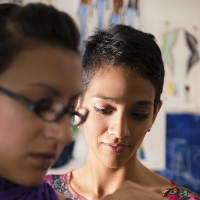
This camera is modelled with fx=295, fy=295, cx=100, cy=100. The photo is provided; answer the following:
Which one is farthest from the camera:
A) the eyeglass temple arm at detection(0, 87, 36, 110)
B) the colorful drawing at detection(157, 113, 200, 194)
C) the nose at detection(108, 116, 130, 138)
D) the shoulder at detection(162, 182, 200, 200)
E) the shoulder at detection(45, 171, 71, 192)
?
the colorful drawing at detection(157, 113, 200, 194)

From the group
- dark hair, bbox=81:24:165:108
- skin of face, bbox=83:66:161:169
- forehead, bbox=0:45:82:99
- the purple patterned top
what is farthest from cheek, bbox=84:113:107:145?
A: forehead, bbox=0:45:82:99

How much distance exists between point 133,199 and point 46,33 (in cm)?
45

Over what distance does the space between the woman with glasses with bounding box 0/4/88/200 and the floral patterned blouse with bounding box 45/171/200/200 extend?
0.56 metres

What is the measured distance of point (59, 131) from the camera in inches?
24.0

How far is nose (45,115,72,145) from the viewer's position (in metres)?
0.60

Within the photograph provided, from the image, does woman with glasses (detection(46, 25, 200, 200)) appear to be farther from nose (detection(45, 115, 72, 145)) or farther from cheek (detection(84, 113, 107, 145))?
nose (detection(45, 115, 72, 145))

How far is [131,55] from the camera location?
1037 millimetres

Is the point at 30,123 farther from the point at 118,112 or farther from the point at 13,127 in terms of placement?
the point at 118,112

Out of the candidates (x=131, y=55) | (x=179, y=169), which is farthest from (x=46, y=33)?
(x=179, y=169)

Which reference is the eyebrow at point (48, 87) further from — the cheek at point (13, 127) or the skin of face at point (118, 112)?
the skin of face at point (118, 112)

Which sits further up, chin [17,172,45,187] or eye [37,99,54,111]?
eye [37,99,54,111]

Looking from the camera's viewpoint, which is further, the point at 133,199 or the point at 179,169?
the point at 179,169

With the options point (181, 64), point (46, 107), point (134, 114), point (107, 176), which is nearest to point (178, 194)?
point (107, 176)

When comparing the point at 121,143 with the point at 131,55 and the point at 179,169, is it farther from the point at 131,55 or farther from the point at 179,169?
the point at 179,169
